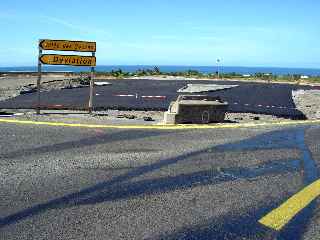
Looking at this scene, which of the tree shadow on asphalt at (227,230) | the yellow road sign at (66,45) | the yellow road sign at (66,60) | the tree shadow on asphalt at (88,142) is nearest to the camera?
the tree shadow on asphalt at (227,230)

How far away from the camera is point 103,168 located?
6191 mm

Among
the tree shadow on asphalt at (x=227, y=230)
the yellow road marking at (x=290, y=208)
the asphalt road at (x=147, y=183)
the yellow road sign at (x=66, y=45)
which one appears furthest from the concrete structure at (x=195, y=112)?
the tree shadow on asphalt at (x=227, y=230)

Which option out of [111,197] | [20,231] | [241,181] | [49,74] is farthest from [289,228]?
[49,74]

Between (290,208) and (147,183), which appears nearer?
(290,208)

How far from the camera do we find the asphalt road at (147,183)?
163 inches

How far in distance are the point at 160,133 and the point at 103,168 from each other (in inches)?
122

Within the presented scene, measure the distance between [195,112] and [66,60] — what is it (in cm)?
393

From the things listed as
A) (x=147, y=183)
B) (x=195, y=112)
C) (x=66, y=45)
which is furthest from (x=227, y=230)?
(x=66, y=45)

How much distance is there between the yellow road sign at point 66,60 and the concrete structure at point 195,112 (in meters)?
2.93

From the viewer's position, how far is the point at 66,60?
11805mm

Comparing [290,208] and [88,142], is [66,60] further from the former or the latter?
[290,208]

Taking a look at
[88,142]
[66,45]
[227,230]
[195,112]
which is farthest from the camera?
[66,45]

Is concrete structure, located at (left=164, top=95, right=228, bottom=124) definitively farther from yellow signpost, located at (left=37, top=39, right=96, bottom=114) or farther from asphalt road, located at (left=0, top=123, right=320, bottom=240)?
yellow signpost, located at (left=37, top=39, right=96, bottom=114)

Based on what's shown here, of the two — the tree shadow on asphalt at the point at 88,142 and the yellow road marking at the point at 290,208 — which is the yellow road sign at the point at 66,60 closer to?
the tree shadow on asphalt at the point at 88,142
